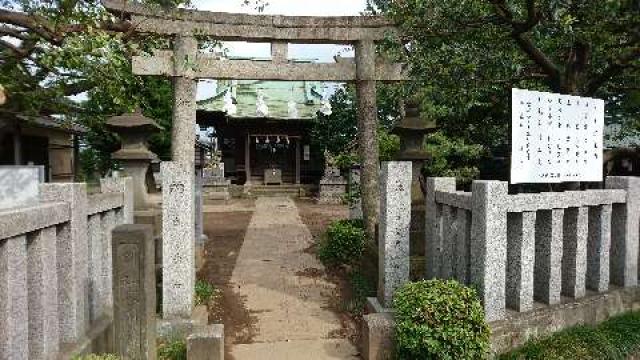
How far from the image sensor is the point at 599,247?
5.82 m

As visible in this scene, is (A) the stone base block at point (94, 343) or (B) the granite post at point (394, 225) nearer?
(A) the stone base block at point (94, 343)

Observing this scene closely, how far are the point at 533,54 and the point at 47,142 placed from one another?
19.9m

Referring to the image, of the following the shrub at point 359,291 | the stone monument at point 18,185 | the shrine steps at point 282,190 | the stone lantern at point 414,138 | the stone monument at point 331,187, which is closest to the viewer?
the stone monument at point 18,185

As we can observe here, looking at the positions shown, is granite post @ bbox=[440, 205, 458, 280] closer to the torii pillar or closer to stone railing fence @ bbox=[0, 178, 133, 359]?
the torii pillar

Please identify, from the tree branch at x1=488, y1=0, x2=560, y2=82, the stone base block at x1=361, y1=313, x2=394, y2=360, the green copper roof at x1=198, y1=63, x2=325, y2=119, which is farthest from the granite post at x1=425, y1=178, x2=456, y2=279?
the green copper roof at x1=198, y1=63, x2=325, y2=119

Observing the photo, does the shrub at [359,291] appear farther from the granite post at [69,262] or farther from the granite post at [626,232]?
the granite post at [69,262]

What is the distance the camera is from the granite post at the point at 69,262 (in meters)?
4.18

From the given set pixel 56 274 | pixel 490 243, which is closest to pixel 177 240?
pixel 56 274

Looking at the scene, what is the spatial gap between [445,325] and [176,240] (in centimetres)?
326

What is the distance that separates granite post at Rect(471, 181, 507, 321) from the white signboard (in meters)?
0.54

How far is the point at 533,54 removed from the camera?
672cm

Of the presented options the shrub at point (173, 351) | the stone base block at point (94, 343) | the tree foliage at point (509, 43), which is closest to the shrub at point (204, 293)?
the shrub at point (173, 351)

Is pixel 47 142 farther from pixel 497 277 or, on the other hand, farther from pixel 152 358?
pixel 497 277

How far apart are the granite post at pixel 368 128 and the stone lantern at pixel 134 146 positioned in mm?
4337
